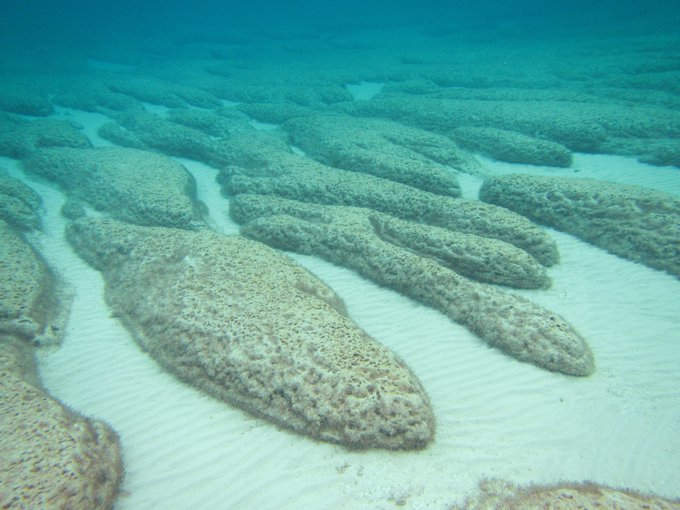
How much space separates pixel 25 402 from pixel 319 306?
3.30m

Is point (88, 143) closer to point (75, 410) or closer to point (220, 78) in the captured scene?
point (75, 410)

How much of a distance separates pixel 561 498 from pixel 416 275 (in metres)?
3.36

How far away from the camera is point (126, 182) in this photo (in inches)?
348

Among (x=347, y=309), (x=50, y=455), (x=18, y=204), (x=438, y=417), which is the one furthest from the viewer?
(x=18, y=204)

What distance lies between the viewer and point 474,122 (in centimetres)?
1277

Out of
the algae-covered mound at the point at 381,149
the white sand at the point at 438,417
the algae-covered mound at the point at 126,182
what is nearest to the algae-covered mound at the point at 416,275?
the white sand at the point at 438,417

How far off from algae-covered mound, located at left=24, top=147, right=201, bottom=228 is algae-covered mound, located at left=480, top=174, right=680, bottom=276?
716cm

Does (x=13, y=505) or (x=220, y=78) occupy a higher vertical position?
(x=220, y=78)

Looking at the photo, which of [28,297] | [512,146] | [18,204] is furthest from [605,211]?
[18,204]

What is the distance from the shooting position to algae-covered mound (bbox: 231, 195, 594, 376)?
4.44 meters

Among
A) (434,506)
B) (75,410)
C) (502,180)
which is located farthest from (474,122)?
(75,410)

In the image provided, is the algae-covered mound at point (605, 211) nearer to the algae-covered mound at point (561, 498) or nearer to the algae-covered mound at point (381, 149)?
the algae-covered mound at point (381, 149)

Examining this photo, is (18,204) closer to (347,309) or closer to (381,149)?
(347,309)

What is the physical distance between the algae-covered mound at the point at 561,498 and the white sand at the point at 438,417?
110 mm
